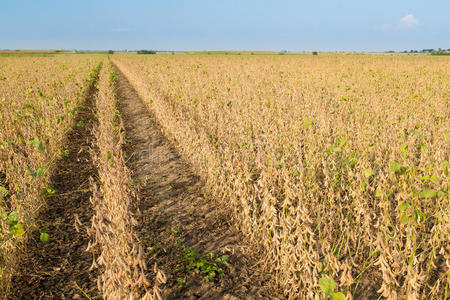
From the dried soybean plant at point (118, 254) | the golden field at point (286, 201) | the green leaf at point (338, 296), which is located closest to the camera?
the green leaf at point (338, 296)

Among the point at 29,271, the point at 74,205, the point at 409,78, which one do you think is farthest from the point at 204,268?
the point at 409,78

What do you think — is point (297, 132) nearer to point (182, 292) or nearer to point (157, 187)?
point (157, 187)

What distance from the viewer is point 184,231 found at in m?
3.09

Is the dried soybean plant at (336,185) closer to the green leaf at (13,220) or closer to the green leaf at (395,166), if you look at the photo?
the green leaf at (395,166)

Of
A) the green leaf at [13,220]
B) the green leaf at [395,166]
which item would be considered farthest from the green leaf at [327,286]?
the green leaf at [13,220]

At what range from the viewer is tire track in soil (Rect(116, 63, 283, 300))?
2356 millimetres

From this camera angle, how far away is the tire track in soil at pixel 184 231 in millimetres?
2356

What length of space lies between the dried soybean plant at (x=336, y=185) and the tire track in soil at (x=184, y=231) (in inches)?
6.8

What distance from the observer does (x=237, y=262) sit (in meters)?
2.64

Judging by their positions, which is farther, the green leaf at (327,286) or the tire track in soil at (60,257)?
the tire track in soil at (60,257)

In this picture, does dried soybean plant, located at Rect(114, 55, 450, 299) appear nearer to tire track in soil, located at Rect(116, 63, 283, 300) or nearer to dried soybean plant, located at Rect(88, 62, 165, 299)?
tire track in soil, located at Rect(116, 63, 283, 300)

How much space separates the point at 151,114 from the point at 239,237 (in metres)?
6.08

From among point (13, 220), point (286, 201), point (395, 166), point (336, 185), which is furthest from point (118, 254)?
point (336, 185)

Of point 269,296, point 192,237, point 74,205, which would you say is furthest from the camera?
point 74,205
